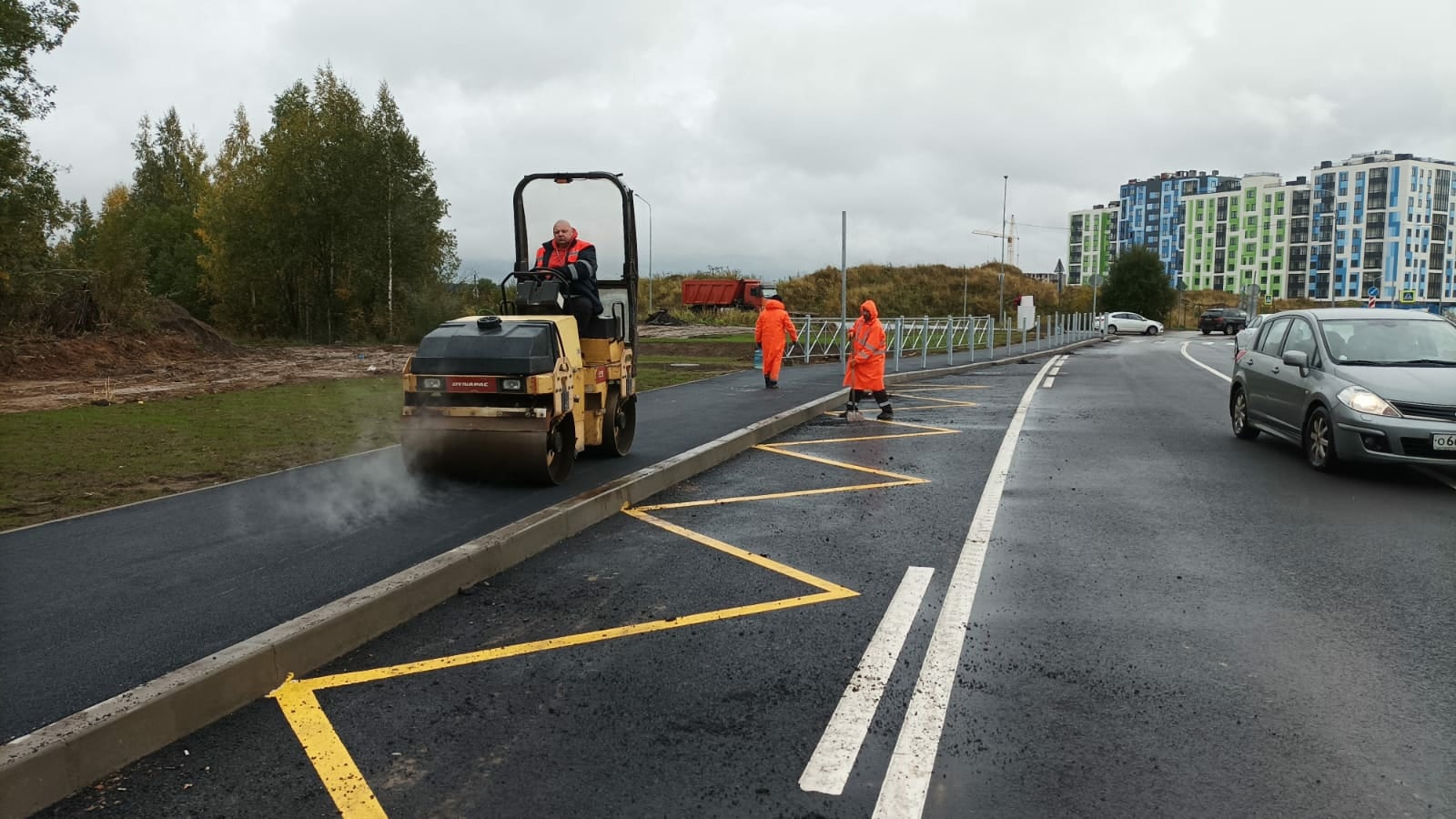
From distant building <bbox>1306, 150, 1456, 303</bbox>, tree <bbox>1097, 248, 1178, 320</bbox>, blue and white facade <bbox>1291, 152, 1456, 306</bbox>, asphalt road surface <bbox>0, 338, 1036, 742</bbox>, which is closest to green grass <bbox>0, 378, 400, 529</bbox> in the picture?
asphalt road surface <bbox>0, 338, 1036, 742</bbox>

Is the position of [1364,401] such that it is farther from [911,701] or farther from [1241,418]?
[911,701]

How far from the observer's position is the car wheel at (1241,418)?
11.0 metres

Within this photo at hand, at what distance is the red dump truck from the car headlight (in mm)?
46510

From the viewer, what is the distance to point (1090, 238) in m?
161

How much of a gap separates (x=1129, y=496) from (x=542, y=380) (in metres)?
4.79

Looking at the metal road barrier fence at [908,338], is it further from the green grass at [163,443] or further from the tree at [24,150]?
the tree at [24,150]

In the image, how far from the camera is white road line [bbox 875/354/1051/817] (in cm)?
296

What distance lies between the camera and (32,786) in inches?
118

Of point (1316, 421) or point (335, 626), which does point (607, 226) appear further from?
point (1316, 421)

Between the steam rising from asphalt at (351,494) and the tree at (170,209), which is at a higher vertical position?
the tree at (170,209)

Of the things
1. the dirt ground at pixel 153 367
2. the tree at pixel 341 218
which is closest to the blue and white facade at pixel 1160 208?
the tree at pixel 341 218

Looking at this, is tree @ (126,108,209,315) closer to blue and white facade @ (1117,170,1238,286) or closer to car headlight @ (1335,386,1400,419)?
car headlight @ (1335,386,1400,419)

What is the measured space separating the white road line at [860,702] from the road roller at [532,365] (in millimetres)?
3468

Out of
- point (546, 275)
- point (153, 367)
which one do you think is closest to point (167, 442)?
point (546, 275)
